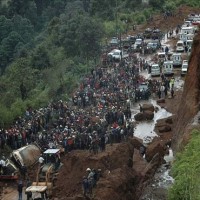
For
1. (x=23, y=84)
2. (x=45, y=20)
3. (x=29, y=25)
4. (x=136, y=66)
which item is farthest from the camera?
(x=45, y=20)

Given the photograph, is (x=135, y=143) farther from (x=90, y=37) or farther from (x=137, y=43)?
(x=90, y=37)

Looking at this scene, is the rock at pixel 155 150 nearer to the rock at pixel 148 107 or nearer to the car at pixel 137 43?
the rock at pixel 148 107

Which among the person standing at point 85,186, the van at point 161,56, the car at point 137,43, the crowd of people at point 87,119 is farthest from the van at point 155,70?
the person standing at point 85,186

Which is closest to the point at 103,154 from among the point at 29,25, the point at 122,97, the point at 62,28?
the point at 122,97

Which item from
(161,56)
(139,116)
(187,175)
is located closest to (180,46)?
(161,56)

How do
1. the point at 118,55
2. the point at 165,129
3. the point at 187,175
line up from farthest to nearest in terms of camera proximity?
the point at 118,55
the point at 165,129
the point at 187,175

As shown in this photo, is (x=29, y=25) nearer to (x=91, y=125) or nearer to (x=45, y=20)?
(x=45, y=20)

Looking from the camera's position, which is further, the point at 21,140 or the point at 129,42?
the point at 129,42
